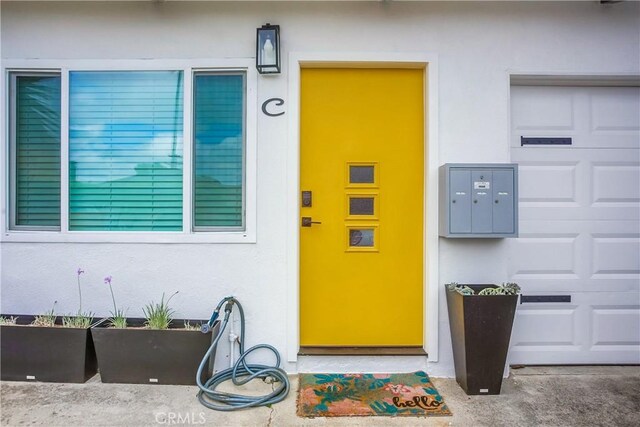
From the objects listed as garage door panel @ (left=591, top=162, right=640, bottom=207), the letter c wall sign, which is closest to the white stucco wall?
the letter c wall sign

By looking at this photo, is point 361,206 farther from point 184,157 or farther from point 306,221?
point 184,157

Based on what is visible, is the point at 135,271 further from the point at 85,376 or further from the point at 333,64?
the point at 333,64

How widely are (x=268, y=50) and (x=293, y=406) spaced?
7.96 ft

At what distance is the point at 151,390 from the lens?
8.55 feet

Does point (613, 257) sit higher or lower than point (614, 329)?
higher

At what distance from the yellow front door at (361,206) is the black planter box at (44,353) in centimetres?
157

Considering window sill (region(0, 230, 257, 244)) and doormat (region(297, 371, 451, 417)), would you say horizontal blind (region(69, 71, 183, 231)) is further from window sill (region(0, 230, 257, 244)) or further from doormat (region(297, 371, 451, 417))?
doormat (region(297, 371, 451, 417))

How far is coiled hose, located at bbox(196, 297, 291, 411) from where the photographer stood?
2428mm

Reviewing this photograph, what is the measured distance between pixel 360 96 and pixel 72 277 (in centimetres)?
261

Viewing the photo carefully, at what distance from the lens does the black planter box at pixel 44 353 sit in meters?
2.67

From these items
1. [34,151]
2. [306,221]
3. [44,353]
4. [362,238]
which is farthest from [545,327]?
[34,151]

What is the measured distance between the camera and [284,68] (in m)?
2.87

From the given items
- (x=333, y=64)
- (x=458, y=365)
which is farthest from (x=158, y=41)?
(x=458, y=365)

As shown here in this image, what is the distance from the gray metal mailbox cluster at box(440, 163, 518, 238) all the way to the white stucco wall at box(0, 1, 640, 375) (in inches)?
7.7
